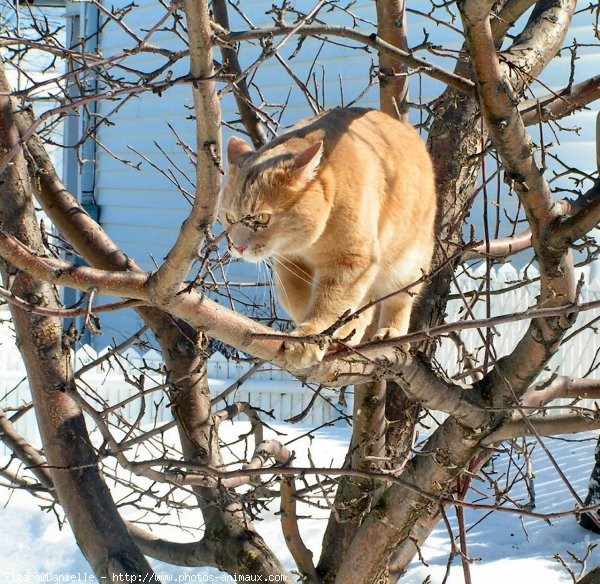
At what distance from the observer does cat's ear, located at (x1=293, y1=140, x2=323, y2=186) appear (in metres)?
2.44

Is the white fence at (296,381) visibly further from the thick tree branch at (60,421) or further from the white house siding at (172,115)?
the thick tree branch at (60,421)

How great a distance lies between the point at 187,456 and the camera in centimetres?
290

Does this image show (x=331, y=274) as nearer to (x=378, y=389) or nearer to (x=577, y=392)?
(x=378, y=389)

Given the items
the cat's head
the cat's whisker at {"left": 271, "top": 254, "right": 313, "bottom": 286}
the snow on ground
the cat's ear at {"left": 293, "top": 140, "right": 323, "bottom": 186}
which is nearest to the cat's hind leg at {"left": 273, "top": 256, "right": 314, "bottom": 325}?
the cat's whisker at {"left": 271, "top": 254, "right": 313, "bottom": 286}

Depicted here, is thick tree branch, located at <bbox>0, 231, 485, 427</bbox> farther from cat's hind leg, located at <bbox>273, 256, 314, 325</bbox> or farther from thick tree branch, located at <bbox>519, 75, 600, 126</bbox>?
thick tree branch, located at <bbox>519, 75, 600, 126</bbox>

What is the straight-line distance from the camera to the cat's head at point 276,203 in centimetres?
249

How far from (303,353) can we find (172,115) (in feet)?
26.4

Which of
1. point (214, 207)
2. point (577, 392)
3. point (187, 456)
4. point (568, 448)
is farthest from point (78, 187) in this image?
point (214, 207)

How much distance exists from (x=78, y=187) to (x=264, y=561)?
7.07m

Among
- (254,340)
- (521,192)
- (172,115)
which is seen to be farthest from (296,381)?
(254,340)

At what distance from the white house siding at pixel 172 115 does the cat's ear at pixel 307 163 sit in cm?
499

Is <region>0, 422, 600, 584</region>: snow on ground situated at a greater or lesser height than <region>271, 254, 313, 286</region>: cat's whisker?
lesser

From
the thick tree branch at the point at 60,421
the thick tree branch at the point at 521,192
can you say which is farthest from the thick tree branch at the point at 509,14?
the thick tree branch at the point at 60,421

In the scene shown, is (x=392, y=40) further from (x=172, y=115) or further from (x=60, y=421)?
(x=172, y=115)
